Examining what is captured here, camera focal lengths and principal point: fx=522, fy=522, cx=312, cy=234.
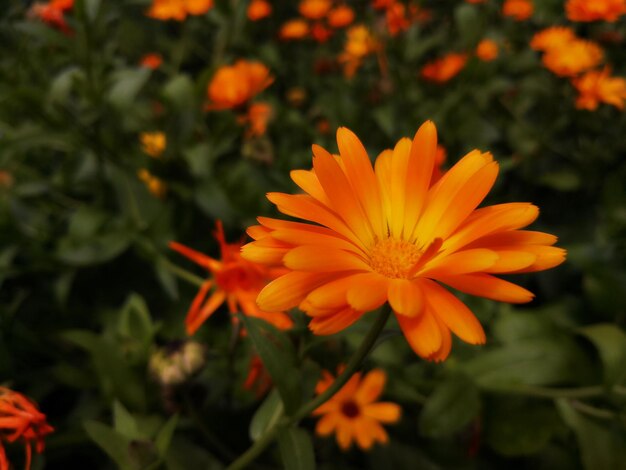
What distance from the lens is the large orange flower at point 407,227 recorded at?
425 millimetres

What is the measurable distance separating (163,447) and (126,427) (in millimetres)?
60

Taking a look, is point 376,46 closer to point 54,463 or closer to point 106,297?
point 106,297

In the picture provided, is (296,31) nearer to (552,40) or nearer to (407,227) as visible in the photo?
(552,40)

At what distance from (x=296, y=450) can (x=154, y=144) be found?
939 mm

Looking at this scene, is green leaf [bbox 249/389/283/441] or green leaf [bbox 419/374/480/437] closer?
green leaf [bbox 249/389/283/441]

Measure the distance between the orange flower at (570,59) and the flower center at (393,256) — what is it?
2.80 ft

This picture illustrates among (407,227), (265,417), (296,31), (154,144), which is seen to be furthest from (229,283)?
(296,31)

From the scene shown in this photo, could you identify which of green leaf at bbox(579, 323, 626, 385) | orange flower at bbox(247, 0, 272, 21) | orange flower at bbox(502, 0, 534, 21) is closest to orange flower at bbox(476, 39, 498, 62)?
orange flower at bbox(502, 0, 534, 21)

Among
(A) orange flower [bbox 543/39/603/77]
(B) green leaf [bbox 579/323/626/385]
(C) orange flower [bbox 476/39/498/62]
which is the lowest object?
(B) green leaf [bbox 579/323/626/385]

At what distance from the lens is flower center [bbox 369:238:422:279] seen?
60 cm

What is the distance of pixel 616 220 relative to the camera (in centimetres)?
111

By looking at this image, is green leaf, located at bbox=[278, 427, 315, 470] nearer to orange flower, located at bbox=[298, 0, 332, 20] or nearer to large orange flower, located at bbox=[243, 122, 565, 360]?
large orange flower, located at bbox=[243, 122, 565, 360]

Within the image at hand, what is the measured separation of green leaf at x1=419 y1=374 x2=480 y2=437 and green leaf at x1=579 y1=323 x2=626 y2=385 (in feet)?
0.70

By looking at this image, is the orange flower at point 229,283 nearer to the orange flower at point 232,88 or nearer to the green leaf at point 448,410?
the green leaf at point 448,410
